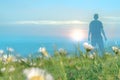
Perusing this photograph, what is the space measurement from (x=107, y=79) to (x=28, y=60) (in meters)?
2.50

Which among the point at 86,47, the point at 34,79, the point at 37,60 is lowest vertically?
the point at 37,60

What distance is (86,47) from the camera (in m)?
5.89

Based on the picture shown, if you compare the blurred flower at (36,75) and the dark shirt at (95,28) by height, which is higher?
the blurred flower at (36,75)

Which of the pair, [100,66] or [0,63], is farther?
[0,63]

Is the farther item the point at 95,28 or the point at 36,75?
the point at 95,28

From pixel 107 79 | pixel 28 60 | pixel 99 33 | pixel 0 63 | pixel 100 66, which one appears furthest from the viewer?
pixel 99 33

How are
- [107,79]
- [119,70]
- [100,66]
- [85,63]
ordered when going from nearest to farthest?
1. [107,79]
2. [119,70]
3. [100,66]
4. [85,63]

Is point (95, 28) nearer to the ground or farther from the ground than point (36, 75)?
nearer to the ground

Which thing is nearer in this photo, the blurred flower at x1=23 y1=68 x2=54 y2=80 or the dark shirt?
the blurred flower at x1=23 y1=68 x2=54 y2=80

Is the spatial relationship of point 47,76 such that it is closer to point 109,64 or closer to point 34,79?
point 34,79

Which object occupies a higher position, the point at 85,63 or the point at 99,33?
the point at 85,63

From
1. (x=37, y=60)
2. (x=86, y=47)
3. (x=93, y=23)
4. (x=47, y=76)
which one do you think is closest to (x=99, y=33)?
(x=93, y=23)

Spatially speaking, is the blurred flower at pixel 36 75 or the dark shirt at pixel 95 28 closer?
the blurred flower at pixel 36 75

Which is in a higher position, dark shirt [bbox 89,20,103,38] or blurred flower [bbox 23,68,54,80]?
blurred flower [bbox 23,68,54,80]
